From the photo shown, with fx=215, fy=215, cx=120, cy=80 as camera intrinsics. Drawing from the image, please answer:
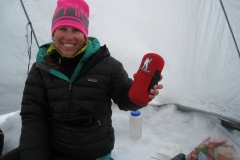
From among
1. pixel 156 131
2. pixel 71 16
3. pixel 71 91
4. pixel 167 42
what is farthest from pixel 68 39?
pixel 156 131

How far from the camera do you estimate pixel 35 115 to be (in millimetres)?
1127

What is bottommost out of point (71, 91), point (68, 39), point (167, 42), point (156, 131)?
point (156, 131)

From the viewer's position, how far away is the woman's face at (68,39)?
1.09m

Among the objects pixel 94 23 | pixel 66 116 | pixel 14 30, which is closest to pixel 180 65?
pixel 94 23

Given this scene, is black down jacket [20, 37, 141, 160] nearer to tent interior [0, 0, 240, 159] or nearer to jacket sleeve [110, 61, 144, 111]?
jacket sleeve [110, 61, 144, 111]

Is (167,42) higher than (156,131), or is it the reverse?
(167,42)

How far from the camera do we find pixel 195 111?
1.87 m

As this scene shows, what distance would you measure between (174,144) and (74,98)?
855 mm

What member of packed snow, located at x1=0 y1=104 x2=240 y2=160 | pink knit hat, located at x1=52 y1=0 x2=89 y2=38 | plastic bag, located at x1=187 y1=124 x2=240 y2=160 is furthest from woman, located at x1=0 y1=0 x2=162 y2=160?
plastic bag, located at x1=187 y1=124 x2=240 y2=160

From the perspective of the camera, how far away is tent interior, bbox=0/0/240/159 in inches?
59.5

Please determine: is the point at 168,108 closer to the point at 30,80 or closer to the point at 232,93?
the point at 232,93

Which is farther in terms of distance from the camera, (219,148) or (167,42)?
(167,42)

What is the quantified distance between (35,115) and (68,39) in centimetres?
43

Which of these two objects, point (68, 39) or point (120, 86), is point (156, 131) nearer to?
point (120, 86)
